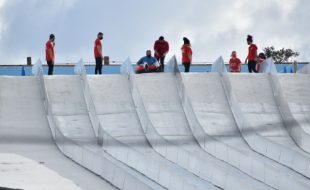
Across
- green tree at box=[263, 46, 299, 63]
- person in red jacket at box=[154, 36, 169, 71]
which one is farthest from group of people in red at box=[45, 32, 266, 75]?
green tree at box=[263, 46, 299, 63]

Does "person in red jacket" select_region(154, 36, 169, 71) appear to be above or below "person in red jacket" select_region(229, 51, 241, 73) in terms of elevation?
above

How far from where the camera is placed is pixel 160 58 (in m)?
31.3

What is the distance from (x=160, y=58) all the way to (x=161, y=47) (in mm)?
343

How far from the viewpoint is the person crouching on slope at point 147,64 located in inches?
1170

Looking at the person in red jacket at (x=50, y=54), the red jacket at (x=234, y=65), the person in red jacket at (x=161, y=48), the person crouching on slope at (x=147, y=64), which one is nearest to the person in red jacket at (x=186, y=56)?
the person in red jacket at (x=161, y=48)

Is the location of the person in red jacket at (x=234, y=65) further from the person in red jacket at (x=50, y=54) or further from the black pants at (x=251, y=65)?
the person in red jacket at (x=50, y=54)

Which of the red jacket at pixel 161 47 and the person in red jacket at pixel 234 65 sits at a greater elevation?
the red jacket at pixel 161 47

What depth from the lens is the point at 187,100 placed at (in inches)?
1113

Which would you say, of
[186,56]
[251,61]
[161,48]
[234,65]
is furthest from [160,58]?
[251,61]

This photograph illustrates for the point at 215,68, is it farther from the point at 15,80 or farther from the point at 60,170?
the point at 60,170

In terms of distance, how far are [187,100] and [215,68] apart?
2329 mm

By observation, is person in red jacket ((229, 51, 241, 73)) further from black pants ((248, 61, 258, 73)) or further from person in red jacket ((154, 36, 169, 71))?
person in red jacket ((154, 36, 169, 71))

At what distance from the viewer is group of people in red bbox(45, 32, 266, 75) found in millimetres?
29906

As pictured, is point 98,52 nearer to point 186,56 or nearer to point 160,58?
point 160,58
